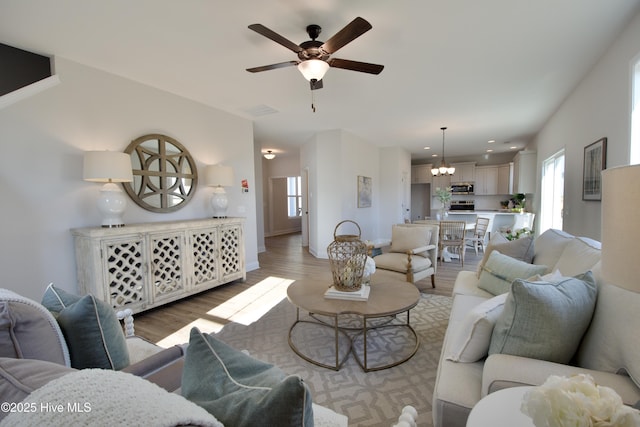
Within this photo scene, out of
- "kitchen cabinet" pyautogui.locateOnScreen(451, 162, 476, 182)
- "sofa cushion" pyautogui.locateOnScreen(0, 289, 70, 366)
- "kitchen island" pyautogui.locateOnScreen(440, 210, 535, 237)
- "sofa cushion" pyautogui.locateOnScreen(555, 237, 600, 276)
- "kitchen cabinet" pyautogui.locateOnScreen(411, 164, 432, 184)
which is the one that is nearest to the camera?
"sofa cushion" pyautogui.locateOnScreen(0, 289, 70, 366)

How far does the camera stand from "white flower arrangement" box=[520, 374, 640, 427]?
553 millimetres

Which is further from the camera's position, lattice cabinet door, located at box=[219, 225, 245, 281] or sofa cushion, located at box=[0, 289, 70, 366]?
lattice cabinet door, located at box=[219, 225, 245, 281]

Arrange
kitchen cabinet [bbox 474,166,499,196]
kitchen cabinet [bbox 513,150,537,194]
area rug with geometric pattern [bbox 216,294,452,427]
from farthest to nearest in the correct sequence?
kitchen cabinet [bbox 474,166,499,196] < kitchen cabinet [bbox 513,150,537,194] < area rug with geometric pattern [bbox 216,294,452,427]

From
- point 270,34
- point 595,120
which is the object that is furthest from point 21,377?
point 595,120

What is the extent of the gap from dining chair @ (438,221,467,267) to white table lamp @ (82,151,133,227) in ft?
16.4

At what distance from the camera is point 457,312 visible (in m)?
1.91

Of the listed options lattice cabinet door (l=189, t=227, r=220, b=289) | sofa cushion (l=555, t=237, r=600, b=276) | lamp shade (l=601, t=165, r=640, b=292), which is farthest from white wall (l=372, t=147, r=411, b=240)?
lamp shade (l=601, t=165, r=640, b=292)

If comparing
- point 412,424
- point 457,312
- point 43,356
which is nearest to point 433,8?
point 457,312

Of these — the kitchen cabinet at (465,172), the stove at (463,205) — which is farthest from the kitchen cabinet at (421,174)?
the stove at (463,205)

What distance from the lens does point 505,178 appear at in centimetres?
838

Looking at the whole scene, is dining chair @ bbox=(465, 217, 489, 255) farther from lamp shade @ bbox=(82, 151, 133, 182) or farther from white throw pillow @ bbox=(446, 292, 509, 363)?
lamp shade @ bbox=(82, 151, 133, 182)

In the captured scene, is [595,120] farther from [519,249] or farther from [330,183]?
[330,183]

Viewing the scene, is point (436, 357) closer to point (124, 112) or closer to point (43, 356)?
point (43, 356)

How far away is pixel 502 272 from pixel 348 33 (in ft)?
7.02
